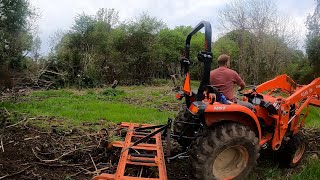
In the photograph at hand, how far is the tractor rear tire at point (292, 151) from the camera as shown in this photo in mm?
5535

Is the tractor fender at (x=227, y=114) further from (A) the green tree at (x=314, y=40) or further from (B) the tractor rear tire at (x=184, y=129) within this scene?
(A) the green tree at (x=314, y=40)

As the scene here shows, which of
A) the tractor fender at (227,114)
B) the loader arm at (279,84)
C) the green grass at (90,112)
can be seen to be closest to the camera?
the tractor fender at (227,114)

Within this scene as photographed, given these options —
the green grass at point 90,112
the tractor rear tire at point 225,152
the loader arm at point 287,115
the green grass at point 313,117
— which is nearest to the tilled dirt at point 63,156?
the tractor rear tire at point 225,152

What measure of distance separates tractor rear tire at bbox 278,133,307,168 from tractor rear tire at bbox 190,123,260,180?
1200 millimetres

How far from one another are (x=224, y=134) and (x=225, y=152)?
30 centimetres

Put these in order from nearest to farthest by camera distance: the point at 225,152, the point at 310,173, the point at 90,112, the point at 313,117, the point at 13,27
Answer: the point at 225,152 < the point at 310,173 < the point at 90,112 < the point at 313,117 < the point at 13,27

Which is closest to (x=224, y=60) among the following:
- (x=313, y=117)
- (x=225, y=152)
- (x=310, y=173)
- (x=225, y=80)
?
(x=225, y=80)

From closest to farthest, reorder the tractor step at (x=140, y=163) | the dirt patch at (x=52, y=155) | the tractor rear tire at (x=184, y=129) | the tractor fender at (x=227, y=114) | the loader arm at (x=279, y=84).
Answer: the tractor step at (x=140, y=163) < the tractor fender at (x=227, y=114) < the dirt patch at (x=52, y=155) < the tractor rear tire at (x=184, y=129) < the loader arm at (x=279, y=84)

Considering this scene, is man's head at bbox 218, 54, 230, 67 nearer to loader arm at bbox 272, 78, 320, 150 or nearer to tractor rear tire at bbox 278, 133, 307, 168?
loader arm at bbox 272, 78, 320, 150

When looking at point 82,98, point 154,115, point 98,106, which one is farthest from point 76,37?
point 154,115

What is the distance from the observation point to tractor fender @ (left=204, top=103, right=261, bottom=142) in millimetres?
4371

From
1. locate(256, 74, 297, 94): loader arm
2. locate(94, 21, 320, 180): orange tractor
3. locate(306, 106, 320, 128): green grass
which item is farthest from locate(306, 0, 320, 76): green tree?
locate(94, 21, 320, 180): orange tractor

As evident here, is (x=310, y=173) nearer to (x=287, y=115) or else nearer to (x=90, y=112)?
(x=287, y=115)

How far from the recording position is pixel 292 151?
551 centimetres
